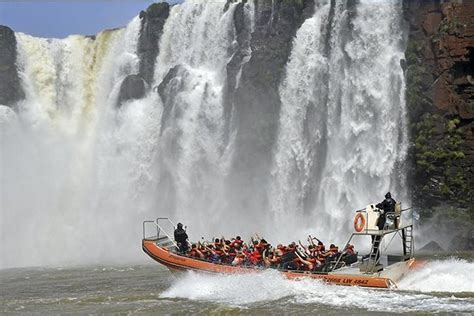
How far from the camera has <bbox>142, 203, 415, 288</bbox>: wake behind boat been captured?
17.9m

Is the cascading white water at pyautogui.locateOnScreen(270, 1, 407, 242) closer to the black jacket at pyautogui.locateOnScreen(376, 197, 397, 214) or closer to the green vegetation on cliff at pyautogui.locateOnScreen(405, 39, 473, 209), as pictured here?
the green vegetation on cliff at pyautogui.locateOnScreen(405, 39, 473, 209)

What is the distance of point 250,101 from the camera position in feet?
118

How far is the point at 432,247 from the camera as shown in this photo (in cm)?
2852

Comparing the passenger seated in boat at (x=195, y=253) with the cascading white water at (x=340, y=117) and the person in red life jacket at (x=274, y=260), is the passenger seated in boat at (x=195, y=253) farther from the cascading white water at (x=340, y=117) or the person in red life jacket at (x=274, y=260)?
the cascading white water at (x=340, y=117)

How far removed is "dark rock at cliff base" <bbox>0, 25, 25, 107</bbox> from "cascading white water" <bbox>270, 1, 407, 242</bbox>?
1691cm

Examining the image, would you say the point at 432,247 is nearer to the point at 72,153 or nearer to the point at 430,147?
the point at 430,147

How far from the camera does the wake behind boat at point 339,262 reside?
17.9 metres

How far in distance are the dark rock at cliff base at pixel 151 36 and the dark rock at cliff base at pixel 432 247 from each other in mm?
19342

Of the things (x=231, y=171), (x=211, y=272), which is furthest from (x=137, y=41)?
(x=211, y=272)

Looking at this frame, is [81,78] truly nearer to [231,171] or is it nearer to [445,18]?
[231,171]

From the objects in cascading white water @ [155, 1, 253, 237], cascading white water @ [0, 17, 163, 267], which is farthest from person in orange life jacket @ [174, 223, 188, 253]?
cascading white water @ [155, 1, 253, 237]

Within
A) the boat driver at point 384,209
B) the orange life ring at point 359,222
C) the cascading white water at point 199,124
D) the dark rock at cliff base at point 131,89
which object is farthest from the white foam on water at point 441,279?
the dark rock at cliff base at point 131,89

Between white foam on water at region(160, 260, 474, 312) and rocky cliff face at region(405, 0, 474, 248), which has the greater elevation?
rocky cliff face at region(405, 0, 474, 248)

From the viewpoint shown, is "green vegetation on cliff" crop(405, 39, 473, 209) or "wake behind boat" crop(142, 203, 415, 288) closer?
"wake behind boat" crop(142, 203, 415, 288)
